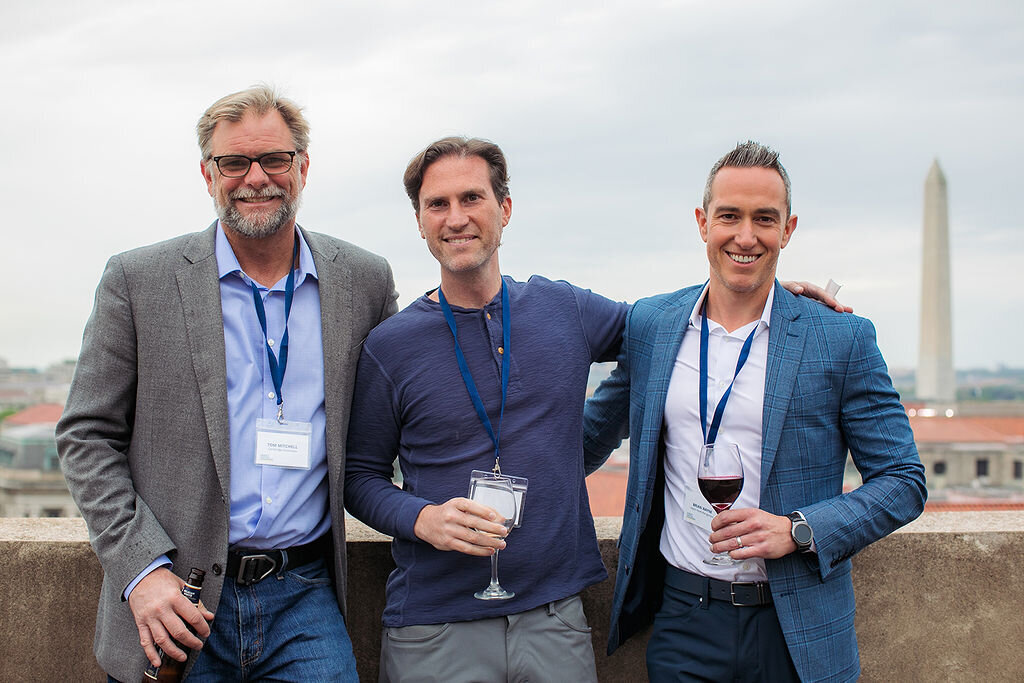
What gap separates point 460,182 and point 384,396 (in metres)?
0.73

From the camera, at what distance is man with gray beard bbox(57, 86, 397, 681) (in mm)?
2350

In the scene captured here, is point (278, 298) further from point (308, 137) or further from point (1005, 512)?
point (1005, 512)

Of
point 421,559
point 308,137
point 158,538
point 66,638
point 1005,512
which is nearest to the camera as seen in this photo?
point 158,538

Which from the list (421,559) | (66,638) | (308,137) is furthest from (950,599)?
(66,638)

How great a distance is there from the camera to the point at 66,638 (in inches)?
120

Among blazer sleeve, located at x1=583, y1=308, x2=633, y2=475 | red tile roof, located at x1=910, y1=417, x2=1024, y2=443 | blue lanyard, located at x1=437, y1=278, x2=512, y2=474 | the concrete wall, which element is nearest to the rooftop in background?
red tile roof, located at x1=910, y1=417, x2=1024, y2=443

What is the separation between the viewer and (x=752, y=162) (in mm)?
2547

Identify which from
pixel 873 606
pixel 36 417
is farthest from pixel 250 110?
pixel 36 417

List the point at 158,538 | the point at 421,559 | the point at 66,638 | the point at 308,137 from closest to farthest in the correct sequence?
the point at 158,538
the point at 421,559
the point at 308,137
the point at 66,638

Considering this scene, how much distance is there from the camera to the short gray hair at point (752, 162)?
2549 mm

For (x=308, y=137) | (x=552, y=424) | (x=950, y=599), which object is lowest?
(x=950, y=599)

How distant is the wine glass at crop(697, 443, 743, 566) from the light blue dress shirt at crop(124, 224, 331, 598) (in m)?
1.14

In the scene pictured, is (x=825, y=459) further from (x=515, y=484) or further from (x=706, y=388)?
(x=515, y=484)

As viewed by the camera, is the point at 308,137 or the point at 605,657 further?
the point at 605,657
